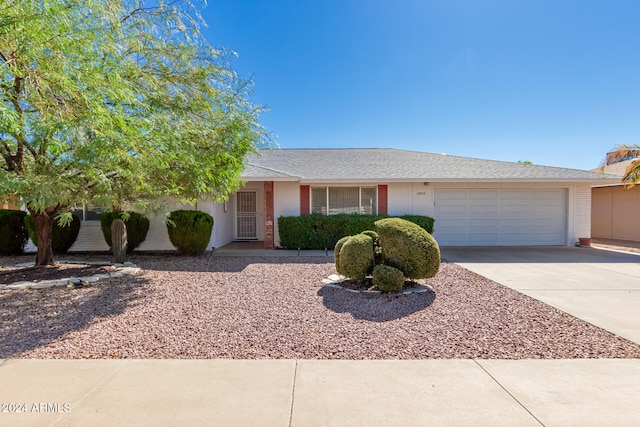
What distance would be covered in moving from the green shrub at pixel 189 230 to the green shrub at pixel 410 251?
6157 millimetres

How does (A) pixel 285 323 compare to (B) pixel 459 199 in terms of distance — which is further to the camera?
(B) pixel 459 199

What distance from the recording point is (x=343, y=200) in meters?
11.8

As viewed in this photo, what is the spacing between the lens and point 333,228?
10.9 meters

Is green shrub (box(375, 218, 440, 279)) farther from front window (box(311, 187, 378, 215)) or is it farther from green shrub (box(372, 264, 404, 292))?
front window (box(311, 187, 378, 215))

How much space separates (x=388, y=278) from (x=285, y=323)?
204 cm

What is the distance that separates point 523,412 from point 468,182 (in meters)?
10.3

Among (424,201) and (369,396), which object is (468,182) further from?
(369,396)

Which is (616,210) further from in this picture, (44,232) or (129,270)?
(44,232)

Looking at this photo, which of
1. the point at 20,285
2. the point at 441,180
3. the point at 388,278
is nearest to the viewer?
the point at 388,278

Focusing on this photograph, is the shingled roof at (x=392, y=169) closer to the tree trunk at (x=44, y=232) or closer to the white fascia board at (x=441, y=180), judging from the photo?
the white fascia board at (x=441, y=180)

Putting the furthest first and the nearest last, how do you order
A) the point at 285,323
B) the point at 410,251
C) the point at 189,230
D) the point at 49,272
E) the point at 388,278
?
the point at 189,230 → the point at 49,272 → the point at 410,251 → the point at 388,278 → the point at 285,323

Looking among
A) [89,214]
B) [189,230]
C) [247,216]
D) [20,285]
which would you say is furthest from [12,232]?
[247,216]

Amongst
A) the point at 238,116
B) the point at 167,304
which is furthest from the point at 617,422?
the point at 238,116

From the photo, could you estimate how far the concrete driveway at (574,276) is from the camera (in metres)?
4.60
